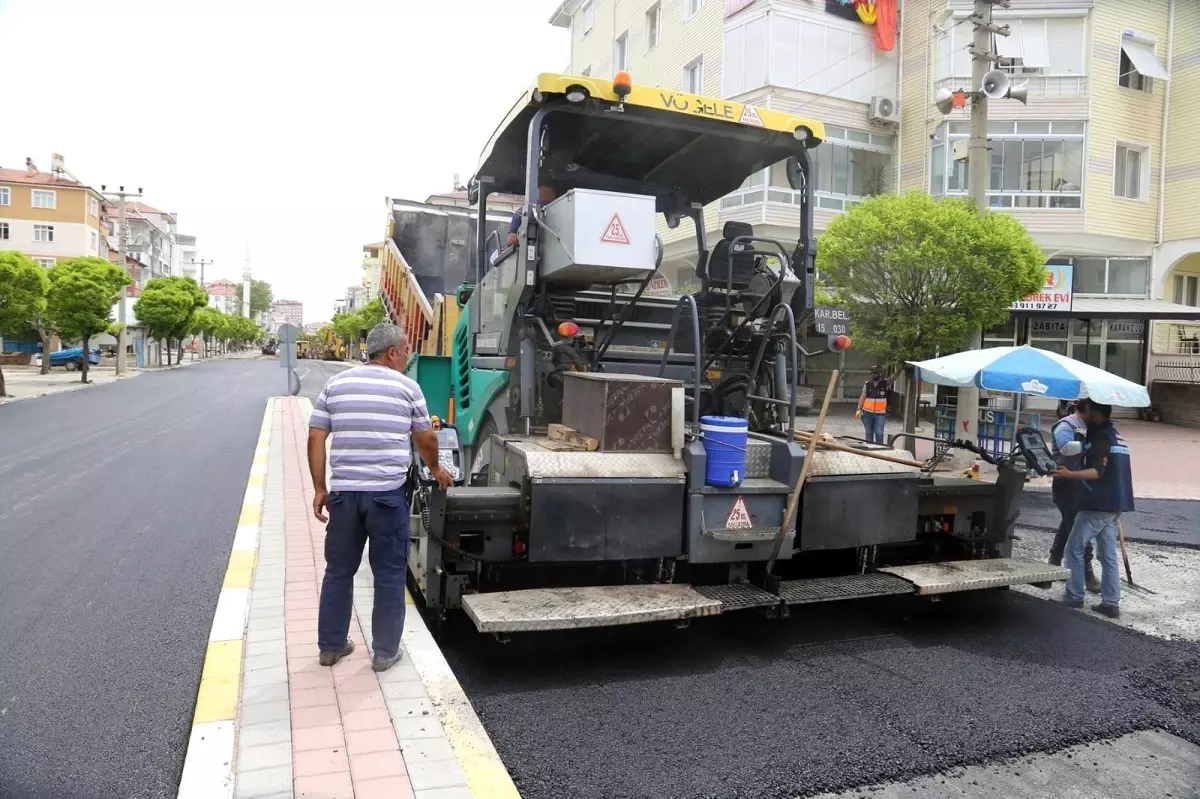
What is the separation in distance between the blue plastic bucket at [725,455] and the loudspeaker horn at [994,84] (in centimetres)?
1006

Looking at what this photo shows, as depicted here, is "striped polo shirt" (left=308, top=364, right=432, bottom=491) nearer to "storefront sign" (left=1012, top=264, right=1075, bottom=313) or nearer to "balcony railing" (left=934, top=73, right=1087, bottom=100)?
"storefront sign" (left=1012, top=264, right=1075, bottom=313)

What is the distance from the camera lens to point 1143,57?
22562 millimetres

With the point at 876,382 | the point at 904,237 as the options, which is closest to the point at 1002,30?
the point at 904,237

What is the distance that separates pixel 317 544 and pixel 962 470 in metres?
5.08

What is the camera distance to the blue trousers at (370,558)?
13.4 feet

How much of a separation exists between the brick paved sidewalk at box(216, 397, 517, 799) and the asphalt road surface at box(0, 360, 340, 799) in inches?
12.4

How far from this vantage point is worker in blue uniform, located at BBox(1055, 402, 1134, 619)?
18.8 feet

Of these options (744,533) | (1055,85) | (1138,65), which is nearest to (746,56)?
(1055,85)

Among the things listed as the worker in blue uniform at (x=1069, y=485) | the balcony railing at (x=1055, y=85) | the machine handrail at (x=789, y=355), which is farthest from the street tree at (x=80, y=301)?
the worker in blue uniform at (x=1069, y=485)

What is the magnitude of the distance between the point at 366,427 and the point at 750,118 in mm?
3107

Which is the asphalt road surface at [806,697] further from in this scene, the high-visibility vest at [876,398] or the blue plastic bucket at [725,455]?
the high-visibility vest at [876,398]

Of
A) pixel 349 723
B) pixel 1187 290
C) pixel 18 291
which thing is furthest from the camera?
pixel 1187 290

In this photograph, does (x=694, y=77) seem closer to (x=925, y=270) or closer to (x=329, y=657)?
(x=925, y=270)

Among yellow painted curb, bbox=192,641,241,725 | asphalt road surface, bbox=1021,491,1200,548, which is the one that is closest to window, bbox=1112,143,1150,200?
asphalt road surface, bbox=1021,491,1200,548
